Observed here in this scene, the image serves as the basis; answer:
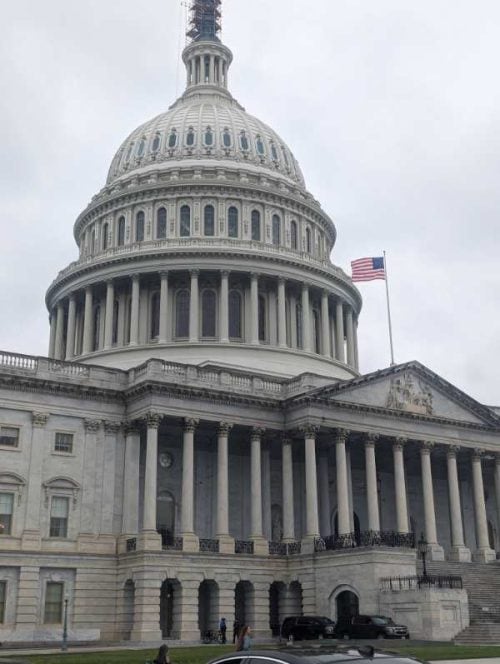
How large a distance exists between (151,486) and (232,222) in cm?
3300

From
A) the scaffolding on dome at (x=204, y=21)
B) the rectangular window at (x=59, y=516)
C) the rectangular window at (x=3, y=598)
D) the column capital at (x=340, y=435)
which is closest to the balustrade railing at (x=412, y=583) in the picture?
the column capital at (x=340, y=435)

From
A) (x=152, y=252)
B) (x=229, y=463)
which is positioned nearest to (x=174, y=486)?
(x=229, y=463)

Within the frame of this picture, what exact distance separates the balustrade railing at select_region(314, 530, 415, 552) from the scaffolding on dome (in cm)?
6187

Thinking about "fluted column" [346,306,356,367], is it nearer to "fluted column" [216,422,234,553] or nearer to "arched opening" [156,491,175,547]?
"fluted column" [216,422,234,553]

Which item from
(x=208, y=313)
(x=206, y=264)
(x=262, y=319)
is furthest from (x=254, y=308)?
(x=206, y=264)

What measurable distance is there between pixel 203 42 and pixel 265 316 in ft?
119

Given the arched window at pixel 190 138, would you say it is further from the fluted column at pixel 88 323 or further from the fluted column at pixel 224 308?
the fluted column at pixel 88 323

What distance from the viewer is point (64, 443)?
55.0m

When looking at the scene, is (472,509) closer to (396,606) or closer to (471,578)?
(471,578)

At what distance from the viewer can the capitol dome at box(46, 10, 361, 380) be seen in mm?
73625

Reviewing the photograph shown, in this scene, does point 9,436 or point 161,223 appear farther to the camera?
point 161,223

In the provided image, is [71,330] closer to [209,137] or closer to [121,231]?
[121,231]

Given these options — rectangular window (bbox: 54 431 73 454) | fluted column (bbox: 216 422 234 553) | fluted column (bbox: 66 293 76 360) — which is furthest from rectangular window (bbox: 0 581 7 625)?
fluted column (bbox: 66 293 76 360)

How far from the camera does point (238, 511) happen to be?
6078 cm
